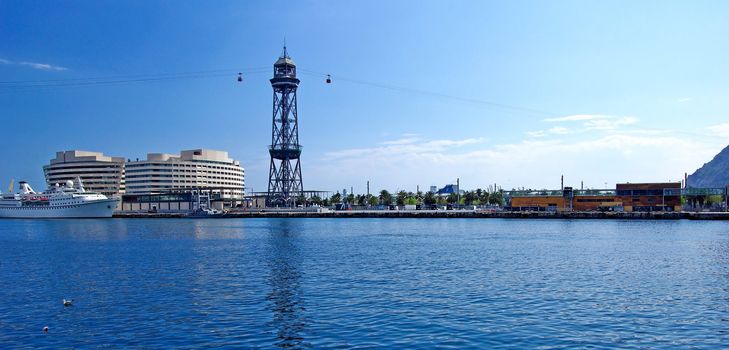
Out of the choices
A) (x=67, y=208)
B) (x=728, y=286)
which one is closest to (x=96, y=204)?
(x=67, y=208)

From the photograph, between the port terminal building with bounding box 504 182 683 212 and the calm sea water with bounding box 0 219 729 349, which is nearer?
the calm sea water with bounding box 0 219 729 349

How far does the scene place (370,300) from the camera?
33.1 metres

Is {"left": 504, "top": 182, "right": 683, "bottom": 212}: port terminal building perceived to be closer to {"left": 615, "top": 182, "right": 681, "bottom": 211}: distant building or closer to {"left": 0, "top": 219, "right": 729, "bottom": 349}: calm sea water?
{"left": 615, "top": 182, "right": 681, "bottom": 211}: distant building

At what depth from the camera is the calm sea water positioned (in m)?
24.9

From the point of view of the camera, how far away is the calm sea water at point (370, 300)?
2488cm

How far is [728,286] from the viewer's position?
1503 inches

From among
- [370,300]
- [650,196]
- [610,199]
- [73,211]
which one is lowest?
[370,300]

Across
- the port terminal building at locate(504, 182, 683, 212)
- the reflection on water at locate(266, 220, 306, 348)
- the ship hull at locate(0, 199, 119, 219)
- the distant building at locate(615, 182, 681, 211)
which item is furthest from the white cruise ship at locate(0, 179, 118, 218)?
the distant building at locate(615, 182, 681, 211)

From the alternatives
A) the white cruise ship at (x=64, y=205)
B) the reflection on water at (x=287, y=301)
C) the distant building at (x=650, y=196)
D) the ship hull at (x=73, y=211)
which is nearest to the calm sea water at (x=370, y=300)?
the reflection on water at (x=287, y=301)

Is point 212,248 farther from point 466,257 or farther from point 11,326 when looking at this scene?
point 11,326

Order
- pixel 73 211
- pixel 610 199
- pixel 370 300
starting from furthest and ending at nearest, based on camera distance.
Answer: pixel 73 211
pixel 610 199
pixel 370 300

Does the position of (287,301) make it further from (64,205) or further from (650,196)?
(64,205)

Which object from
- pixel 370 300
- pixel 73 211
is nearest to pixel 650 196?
pixel 370 300

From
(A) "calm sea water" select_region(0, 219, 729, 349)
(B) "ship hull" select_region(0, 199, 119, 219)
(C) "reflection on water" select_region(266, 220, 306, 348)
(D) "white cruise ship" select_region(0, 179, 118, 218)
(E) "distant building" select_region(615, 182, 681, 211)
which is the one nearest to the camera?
(A) "calm sea water" select_region(0, 219, 729, 349)
